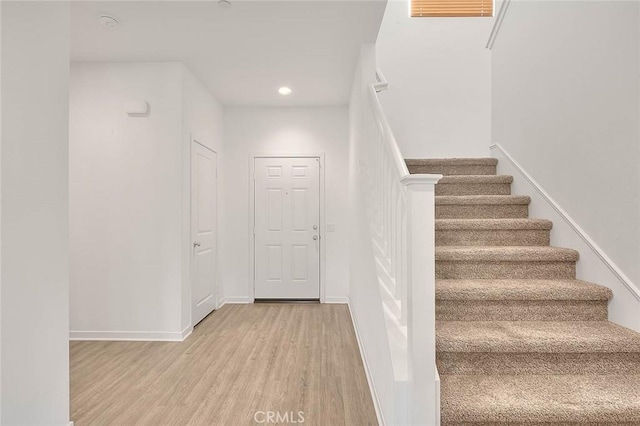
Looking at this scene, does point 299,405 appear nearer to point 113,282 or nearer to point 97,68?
point 113,282

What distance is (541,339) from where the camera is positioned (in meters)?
1.77

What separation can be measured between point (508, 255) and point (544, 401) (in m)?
Result: 0.95

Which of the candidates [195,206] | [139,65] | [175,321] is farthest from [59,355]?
[139,65]

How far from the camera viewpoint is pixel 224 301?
15.9ft

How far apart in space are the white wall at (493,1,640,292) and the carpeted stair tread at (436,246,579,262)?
0.16m

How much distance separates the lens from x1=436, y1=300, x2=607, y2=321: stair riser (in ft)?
6.65

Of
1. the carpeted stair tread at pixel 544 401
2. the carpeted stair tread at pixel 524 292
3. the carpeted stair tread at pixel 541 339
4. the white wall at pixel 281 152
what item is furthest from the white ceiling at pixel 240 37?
the carpeted stair tread at pixel 544 401

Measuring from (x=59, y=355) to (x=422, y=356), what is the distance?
1738mm

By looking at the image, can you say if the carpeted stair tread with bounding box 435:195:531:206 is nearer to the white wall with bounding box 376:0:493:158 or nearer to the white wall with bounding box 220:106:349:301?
the white wall with bounding box 376:0:493:158

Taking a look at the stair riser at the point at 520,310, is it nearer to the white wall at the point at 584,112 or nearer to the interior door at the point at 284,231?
the white wall at the point at 584,112

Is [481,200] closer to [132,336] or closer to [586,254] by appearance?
[586,254]

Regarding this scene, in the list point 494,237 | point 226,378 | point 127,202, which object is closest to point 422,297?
point 494,237

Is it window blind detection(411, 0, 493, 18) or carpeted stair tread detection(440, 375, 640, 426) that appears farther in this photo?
window blind detection(411, 0, 493, 18)

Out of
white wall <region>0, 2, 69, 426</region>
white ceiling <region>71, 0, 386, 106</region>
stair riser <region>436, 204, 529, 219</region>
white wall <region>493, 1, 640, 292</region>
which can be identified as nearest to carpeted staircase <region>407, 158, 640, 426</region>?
stair riser <region>436, 204, 529, 219</region>
